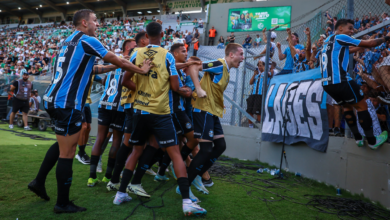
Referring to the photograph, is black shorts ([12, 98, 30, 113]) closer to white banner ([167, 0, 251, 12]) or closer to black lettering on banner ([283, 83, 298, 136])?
black lettering on banner ([283, 83, 298, 136])

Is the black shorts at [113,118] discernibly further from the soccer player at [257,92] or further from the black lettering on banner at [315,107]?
the soccer player at [257,92]

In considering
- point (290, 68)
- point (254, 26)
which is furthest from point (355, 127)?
point (254, 26)

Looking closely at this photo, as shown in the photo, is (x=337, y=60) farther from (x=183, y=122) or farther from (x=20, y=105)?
(x=20, y=105)

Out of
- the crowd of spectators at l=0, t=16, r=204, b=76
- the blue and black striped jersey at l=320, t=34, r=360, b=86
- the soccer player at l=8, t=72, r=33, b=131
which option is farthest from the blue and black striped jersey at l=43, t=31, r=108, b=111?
the crowd of spectators at l=0, t=16, r=204, b=76

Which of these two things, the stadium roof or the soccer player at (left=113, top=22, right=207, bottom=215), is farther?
the stadium roof

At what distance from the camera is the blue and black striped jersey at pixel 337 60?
3.94 meters

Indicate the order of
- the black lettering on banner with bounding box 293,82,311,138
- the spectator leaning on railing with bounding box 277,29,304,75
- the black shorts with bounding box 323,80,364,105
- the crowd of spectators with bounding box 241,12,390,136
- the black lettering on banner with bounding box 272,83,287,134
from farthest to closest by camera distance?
the spectator leaning on railing with bounding box 277,29,304,75 < the black lettering on banner with bounding box 272,83,287,134 < the black lettering on banner with bounding box 293,82,311,138 < the crowd of spectators with bounding box 241,12,390,136 < the black shorts with bounding box 323,80,364,105

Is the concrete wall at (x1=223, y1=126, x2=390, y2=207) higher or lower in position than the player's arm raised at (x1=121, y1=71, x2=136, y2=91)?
lower

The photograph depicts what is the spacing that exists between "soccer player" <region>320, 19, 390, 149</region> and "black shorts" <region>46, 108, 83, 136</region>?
3.50m

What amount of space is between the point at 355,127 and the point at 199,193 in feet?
8.26

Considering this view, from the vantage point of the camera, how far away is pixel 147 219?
2.73 meters

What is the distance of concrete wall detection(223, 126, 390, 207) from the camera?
3746 millimetres

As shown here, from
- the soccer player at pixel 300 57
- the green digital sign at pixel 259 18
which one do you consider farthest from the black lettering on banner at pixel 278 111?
the green digital sign at pixel 259 18

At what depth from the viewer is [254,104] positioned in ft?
23.9
